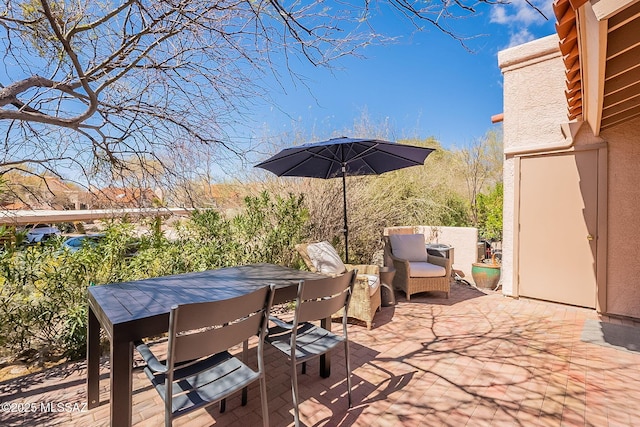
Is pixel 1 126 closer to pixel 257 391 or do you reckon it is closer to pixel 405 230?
pixel 257 391

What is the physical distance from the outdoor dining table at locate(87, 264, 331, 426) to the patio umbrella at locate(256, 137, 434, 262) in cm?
179

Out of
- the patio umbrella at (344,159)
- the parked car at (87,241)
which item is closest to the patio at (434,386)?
the parked car at (87,241)

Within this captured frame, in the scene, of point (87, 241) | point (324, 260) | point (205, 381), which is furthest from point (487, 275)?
point (87, 241)

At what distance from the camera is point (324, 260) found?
430cm

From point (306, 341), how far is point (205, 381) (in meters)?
0.85

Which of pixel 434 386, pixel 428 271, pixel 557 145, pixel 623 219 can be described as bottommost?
pixel 434 386

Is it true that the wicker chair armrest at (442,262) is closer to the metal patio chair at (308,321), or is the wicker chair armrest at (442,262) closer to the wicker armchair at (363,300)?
the wicker armchair at (363,300)

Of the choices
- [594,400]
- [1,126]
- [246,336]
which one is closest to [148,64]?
[1,126]

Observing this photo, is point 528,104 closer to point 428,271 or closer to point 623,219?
point 623,219

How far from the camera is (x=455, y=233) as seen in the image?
7211mm

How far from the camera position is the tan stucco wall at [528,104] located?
15.6 feet

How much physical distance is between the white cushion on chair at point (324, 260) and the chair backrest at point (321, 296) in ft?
5.65

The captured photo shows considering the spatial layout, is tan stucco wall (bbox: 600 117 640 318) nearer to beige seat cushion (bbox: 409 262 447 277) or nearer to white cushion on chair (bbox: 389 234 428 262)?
beige seat cushion (bbox: 409 262 447 277)

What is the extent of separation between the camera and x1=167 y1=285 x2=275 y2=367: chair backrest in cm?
159
